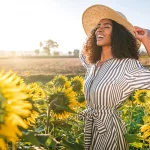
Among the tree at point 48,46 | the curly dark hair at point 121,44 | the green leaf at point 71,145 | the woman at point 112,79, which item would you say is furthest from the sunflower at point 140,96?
the tree at point 48,46

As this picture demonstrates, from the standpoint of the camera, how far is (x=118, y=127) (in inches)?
110

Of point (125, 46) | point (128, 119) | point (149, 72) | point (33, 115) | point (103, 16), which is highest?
point (103, 16)

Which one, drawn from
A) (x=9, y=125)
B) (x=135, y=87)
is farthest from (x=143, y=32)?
(x=9, y=125)

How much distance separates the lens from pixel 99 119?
2.81 m

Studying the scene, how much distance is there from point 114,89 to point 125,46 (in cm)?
52

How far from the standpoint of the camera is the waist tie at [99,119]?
2.79 meters

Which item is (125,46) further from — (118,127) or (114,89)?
(118,127)

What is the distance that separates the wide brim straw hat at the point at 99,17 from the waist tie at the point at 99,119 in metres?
0.79

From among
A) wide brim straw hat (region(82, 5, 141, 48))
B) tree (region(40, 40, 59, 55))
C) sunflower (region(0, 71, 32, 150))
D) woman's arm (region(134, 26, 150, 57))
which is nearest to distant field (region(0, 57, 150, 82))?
wide brim straw hat (region(82, 5, 141, 48))

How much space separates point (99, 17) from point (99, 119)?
103 centimetres

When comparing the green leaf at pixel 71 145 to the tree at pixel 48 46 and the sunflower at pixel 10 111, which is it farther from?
the tree at pixel 48 46

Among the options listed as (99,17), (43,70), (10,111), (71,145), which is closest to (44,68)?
(43,70)

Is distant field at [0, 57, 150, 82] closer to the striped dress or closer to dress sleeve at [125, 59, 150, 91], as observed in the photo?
Result: the striped dress

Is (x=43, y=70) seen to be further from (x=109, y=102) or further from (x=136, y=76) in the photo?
(x=136, y=76)
